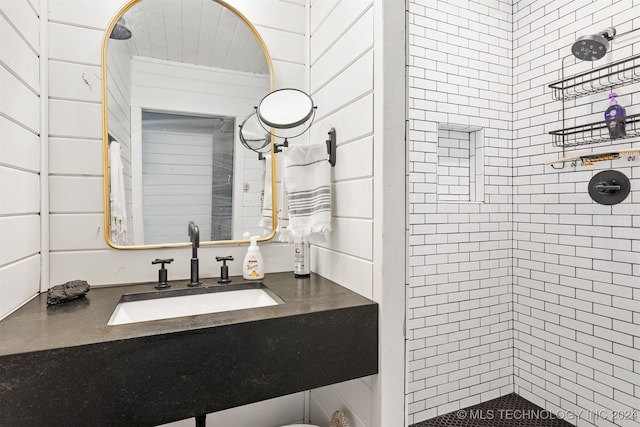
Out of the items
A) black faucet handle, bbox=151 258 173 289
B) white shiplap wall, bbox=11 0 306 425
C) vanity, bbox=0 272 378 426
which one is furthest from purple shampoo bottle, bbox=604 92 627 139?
black faucet handle, bbox=151 258 173 289

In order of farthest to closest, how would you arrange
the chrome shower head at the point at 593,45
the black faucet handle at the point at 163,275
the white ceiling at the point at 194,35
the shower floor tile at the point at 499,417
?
1. the shower floor tile at the point at 499,417
2. the chrome shower head at the point at 593,45
3. the white ceiling at the point at 194,35
4. the black faucet handle at the point at 163,275

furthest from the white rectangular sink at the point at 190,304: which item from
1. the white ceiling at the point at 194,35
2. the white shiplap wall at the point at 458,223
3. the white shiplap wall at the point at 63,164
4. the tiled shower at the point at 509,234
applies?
the white shiplap wall at the point at 458,223

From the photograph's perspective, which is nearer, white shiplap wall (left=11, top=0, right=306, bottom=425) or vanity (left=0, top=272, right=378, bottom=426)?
vanity (left=0, top=272, right=378, bottom=426)

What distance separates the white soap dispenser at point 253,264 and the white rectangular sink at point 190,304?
0.07 m

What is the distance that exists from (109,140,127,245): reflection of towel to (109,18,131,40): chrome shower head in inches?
15.8

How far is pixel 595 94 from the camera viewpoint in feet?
6.66

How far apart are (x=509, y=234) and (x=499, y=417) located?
1.23m

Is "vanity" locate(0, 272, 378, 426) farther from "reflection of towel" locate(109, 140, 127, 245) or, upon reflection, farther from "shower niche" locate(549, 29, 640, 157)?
"shower niche" locate(549, 29, 640, 157)

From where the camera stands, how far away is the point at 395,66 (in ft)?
3.44

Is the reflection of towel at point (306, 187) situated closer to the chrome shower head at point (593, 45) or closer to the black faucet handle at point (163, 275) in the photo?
the black faucet handle at point (163, 275)

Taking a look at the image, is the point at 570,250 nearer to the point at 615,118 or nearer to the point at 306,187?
the point at 615,118

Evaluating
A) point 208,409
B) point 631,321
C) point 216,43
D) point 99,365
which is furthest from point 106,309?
point 631,321

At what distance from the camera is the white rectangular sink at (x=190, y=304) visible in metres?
1.13

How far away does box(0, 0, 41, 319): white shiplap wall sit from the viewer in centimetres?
91
